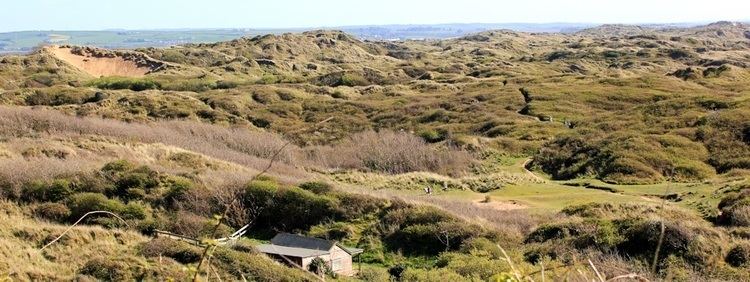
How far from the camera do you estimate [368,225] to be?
27.5 metres

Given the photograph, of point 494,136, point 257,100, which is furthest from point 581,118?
point 257,100

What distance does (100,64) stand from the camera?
126m

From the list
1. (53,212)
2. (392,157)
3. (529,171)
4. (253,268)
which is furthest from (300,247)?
(529,171)

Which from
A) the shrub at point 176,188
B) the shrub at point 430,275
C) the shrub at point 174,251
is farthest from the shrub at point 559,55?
the shrub at point 174,251

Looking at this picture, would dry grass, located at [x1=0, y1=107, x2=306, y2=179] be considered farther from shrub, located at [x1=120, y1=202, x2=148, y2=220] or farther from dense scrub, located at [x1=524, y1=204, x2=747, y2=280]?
dense scrub, located at [x1=524, y1=204, x2=747, y2=280]

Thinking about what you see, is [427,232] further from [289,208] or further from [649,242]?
[649,242]

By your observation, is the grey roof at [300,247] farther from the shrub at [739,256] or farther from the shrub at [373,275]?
the shrub at [739,256]

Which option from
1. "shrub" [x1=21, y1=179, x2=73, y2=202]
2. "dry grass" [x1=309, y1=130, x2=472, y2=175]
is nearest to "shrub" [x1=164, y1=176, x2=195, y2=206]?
"shrub" [x1=21, y1=179, x2=73, y2=202]

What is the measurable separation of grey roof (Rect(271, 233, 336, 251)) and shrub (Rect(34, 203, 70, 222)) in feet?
27.9

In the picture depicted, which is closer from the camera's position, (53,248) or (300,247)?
(53,248)

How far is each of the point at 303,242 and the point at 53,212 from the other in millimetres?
10065

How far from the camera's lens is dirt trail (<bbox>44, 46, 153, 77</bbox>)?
398 ft

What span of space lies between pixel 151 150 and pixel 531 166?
2450cm

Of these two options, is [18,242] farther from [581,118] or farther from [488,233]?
[581,118]
